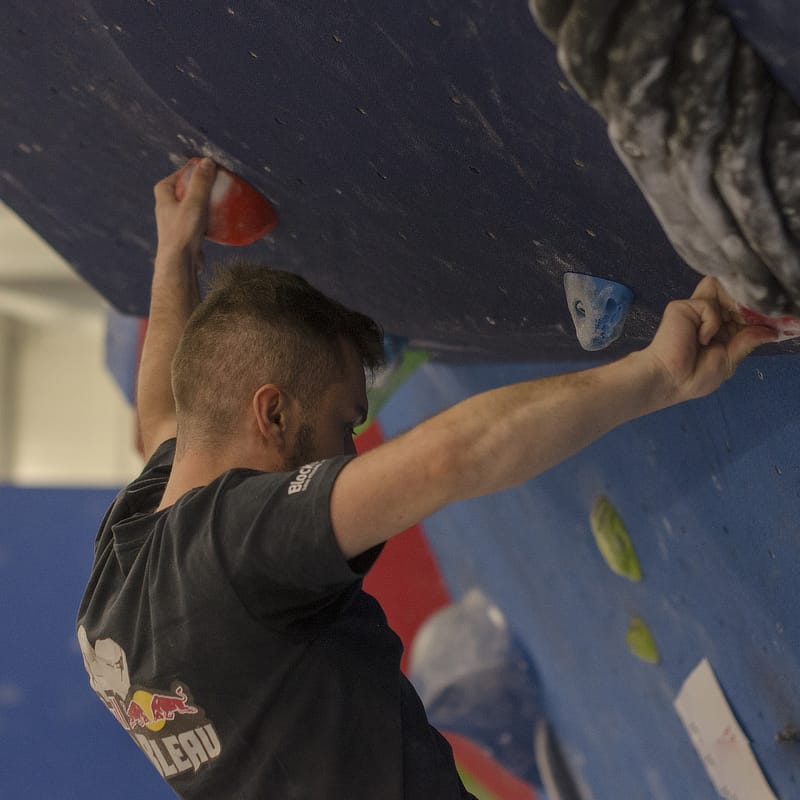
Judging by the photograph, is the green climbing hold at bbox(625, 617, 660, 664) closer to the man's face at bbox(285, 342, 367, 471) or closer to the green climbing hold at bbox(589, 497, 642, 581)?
the green climbing hold at bbox(589, 497, 642, 581)

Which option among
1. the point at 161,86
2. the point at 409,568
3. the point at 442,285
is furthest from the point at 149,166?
the point at 409,568

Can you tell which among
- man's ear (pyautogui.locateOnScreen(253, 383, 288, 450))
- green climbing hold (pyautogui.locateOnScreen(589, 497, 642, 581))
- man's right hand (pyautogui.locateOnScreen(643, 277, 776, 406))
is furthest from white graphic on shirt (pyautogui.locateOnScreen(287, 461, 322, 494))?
green climbing hold (pyautogui.locateOnScreen(589, 497, 642, 581))

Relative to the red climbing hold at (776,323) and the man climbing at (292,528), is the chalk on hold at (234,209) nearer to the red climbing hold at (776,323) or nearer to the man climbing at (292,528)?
the man climbing at (292,528)

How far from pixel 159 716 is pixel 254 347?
0.34 meters

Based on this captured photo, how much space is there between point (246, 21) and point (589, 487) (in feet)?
3.26

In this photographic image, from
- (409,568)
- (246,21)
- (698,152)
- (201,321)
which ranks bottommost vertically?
(409,568)

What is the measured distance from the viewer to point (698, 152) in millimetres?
594

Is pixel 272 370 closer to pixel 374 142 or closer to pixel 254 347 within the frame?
pixel 254 347

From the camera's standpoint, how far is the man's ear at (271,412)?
0.93m

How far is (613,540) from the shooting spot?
1565 mm

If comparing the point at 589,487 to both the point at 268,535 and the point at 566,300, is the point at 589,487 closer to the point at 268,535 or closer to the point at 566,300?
the point at 566,300

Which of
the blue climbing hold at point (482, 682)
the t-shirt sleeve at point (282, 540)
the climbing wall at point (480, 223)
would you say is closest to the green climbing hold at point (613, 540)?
the climbing wall at point (480, 223)

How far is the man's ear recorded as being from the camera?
926 mm

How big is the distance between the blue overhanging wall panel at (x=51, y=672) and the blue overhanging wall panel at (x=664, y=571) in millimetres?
861
